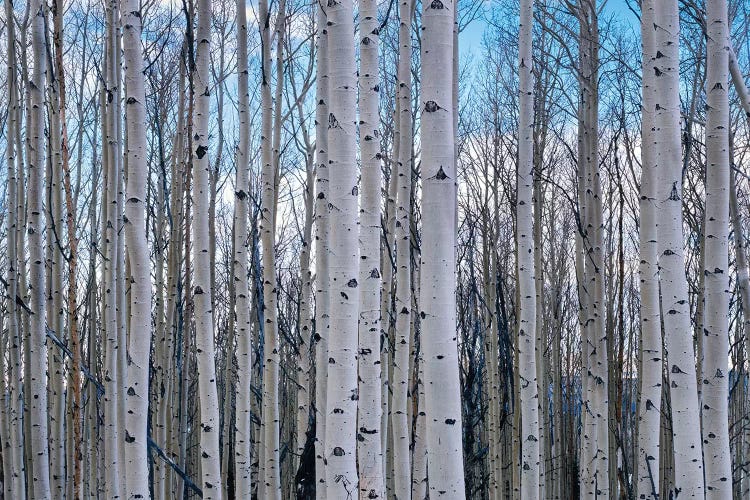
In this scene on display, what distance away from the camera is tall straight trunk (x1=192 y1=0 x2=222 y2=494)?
3.81 metres

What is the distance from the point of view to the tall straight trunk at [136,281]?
318 cm

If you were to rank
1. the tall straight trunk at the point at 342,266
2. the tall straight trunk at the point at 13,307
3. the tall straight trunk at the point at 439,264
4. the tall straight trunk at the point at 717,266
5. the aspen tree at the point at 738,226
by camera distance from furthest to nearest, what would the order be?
1. the tall straight trunk at the point at 13,307
2. the aspen tree at the point at 738,226
3. the tall straight trunk at the point at 717,266
4. the tall straight trunk at the point at 342,266
5. the tall straight trunk at the point at 439,264

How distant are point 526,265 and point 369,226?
188 centimetres

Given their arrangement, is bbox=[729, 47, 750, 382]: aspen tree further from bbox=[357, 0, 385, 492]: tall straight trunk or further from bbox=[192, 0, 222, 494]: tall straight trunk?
bbox=[192, 0, 222, 494]: tall straight trunk

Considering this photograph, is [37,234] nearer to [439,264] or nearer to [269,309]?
[269,309]

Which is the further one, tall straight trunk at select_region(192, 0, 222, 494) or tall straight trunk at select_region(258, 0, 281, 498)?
tall straight trunk at select_region(258, 0, 281, 498)

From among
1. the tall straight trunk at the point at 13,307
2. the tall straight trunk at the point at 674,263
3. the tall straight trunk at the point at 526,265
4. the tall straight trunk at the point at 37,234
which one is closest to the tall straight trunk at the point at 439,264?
the tall straight trunk at the point at 674,263

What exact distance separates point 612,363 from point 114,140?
558 centimetres

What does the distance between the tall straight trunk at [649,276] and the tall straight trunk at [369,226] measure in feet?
5.39

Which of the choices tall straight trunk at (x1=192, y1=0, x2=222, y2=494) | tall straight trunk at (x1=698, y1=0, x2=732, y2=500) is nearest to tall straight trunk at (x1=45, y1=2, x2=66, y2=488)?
tall straight trunk at (x1=192, y1=0, x2=222, y2=494)

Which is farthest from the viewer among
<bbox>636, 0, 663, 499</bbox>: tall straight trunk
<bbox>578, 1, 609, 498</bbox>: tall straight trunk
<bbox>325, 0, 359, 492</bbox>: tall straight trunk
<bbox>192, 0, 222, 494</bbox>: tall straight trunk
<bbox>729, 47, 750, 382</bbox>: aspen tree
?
<bbox>578, 1, 609, 498</bbox>: tall straight trunk

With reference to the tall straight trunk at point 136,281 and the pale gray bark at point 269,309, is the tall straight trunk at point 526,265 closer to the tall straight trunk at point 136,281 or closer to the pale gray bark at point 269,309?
the pale gray bark at point 269,309

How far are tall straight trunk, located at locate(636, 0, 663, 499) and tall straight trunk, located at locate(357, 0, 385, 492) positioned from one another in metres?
1.64

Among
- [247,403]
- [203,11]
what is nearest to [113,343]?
[247,403]
